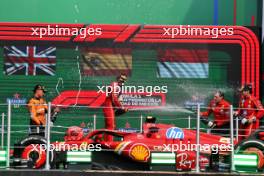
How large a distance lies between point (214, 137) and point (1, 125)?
3.55m

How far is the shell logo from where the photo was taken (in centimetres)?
1070

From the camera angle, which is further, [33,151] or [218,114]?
[218,114]

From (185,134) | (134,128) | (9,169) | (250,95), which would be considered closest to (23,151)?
(9,169)

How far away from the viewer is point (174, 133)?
11062mm

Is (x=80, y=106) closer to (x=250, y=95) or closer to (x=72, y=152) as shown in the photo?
(x=72, y=152)

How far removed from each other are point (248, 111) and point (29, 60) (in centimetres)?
383
